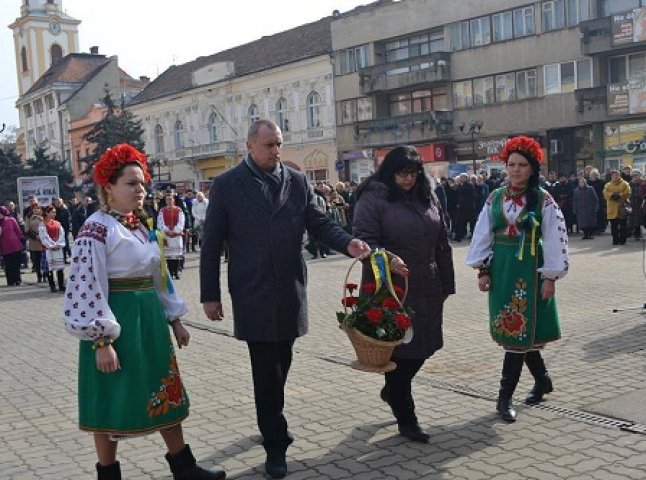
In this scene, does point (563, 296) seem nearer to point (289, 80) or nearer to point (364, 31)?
point (364, 31)

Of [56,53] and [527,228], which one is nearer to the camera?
[527,228]

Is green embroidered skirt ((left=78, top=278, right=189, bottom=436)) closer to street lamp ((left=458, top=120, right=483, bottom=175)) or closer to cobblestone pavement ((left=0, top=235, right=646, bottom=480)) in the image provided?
cobblestone pavement ((left=0, top=235, right=646, bottom=480))

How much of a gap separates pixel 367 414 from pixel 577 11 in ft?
105

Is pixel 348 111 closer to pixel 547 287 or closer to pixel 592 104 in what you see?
pixel 592 104

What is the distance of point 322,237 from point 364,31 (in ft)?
133

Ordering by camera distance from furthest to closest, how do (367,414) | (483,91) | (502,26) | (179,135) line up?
(179,135)
(483,91)
(502,26)
(367,414)

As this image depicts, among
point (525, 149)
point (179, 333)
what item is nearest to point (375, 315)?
point (179, 333)

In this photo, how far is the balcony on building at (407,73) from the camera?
3972 centimetres

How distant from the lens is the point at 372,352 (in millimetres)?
4820

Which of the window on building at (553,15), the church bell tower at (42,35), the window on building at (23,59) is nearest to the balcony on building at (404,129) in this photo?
the window on building at (553,15)

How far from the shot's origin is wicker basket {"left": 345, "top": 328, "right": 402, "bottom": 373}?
479 cm

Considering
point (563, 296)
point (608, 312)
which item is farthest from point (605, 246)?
point (608, 312)

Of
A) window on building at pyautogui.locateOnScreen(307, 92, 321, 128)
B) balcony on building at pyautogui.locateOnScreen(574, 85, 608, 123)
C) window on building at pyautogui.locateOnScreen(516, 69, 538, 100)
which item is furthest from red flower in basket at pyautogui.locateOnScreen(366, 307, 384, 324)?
window on building at pyautogui.locateOnScreen(307, 92, 321, 128)

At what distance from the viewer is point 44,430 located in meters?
6.07
